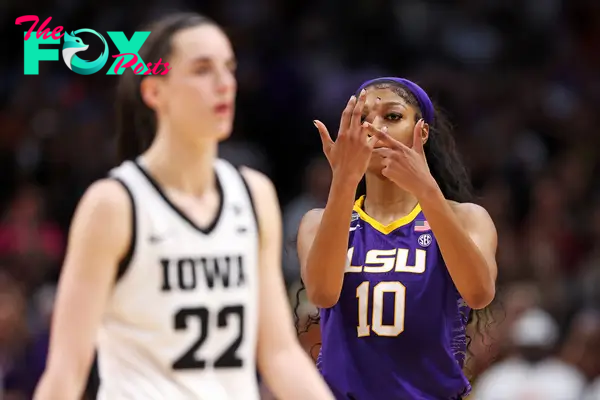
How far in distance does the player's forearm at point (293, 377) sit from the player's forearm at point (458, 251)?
103 centimetres

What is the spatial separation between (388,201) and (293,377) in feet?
5.04

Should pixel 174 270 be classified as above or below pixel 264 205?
below

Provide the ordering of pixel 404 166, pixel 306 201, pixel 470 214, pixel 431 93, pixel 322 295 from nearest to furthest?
1. pixel 404 166
2. pixel 322 295
3. pixel 470 214
4. pixel 431 93
5. pixel 306 201

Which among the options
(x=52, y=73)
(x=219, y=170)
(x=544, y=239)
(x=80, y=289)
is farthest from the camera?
(x=52, y=73)

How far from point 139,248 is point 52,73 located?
30.0 ft

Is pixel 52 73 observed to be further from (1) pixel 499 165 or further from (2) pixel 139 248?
(2) pixel 139 248

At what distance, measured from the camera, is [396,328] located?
5113 millimetres

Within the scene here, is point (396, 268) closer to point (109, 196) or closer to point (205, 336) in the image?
point (205, 336)

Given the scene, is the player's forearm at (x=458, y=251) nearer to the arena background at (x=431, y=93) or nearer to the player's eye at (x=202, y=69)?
the player's eye at (x=202, y=69)

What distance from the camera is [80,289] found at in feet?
12.3

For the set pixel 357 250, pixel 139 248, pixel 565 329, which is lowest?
pixel 565 329

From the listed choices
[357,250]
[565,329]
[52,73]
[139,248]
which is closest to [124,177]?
[139,248]

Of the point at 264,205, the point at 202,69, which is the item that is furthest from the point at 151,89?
the point at 264,205

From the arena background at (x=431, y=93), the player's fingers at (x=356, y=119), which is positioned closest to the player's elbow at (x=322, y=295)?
the player's fingers at (x=356, y=119)
